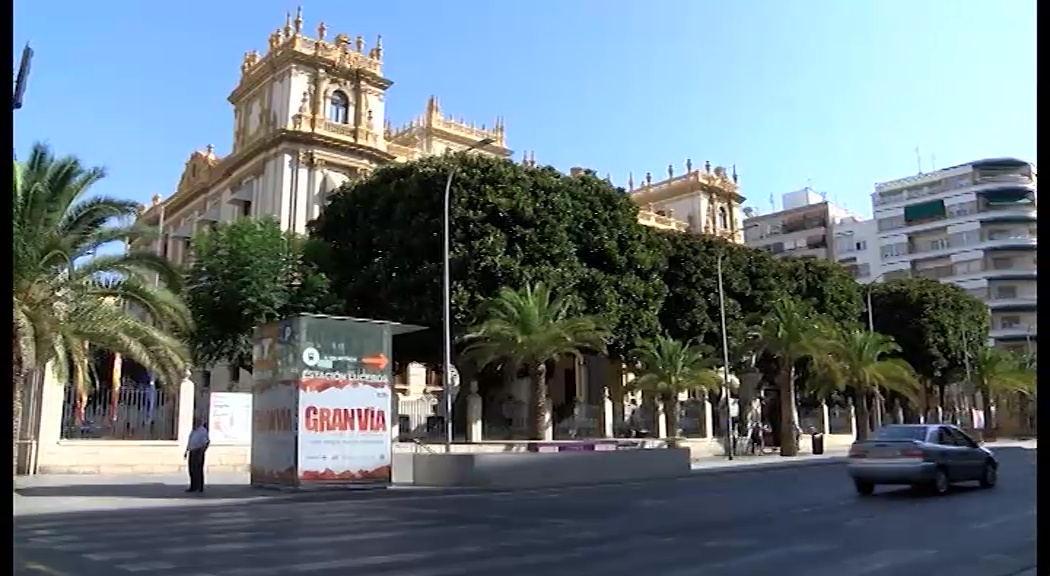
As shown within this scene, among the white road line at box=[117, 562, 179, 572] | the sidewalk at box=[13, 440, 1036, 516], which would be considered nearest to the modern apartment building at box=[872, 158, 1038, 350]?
the sidewalk at box=[13, 440, 1036, 516]

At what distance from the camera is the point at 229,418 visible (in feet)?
84.5

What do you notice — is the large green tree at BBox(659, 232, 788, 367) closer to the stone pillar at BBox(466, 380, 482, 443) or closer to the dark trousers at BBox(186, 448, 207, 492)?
the stone pillar at BBox(466, 380, 482, 443)

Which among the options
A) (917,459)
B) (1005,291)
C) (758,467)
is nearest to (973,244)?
(1005,291)

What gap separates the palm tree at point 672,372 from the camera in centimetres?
3525

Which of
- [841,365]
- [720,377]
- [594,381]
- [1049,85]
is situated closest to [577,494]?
[1049,85]

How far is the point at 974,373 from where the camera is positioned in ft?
183

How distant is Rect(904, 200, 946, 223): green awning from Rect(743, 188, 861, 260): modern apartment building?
764 centimetres

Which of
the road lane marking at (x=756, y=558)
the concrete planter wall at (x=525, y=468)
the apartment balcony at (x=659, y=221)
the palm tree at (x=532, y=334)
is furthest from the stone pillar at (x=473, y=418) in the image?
the apartment balcony at (x=659, y=221)

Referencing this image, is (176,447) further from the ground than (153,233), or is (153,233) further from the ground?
(153,233)

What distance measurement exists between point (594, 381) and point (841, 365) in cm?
1293

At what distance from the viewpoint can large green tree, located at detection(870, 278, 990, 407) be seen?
54.8m

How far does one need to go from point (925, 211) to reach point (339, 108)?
60.3 metres

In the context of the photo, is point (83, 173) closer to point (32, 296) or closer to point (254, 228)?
point (32, 296)

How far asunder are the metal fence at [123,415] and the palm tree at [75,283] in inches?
→ 168
